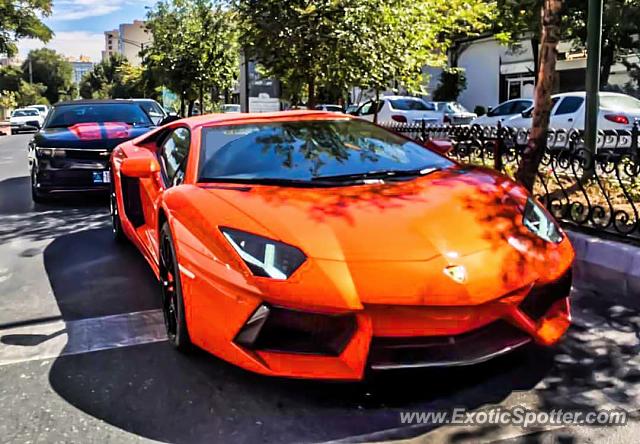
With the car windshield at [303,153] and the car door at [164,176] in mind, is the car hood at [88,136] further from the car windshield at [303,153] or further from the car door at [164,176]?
the car windshield at [303,153]

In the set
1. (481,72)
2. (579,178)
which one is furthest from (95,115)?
(481,72)

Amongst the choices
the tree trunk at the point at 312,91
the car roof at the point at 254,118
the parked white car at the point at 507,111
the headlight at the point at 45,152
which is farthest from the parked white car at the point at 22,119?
the car roof at the point at 254,118

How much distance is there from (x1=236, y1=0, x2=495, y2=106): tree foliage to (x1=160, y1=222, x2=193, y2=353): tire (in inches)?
214

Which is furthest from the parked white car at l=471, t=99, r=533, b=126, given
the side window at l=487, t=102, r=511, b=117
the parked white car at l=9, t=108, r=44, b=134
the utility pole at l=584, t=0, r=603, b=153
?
the parked white car at l=9, t=108, r=44, b=134

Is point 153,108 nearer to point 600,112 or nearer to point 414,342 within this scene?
point 600,112

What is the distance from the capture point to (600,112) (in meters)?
12.6

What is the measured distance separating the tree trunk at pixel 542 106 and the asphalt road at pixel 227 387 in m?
2.03

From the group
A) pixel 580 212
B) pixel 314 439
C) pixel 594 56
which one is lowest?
pixel 314 439

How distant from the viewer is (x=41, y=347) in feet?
12.0

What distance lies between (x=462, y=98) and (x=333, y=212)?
2972cm

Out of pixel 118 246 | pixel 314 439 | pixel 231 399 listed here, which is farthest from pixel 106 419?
pixel 118 246

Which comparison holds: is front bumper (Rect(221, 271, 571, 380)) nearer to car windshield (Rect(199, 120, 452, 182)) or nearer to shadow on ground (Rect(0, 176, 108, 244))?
car windshield (Rect(199, 120, 452, 182))

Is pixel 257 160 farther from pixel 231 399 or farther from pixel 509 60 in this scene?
pixel 509 60

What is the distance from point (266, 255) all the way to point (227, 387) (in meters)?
0.72
